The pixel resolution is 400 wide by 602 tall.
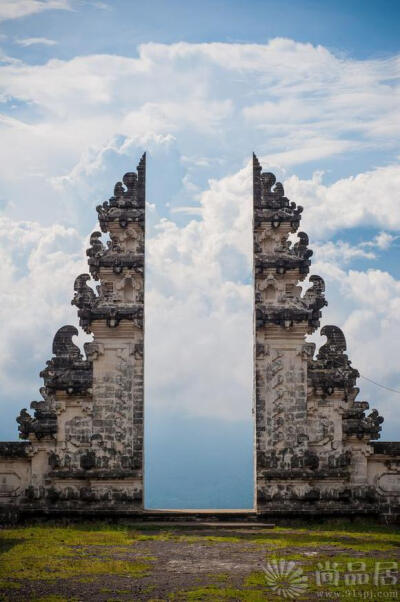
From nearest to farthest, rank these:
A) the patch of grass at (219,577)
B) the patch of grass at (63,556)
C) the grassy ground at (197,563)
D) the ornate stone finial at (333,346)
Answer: the grassy ground at (197,563), the patch of grass at (219,577), the patch of grass at (63,556), the ornate stone finial at (333,346)

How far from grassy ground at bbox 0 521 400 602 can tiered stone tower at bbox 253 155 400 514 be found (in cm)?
96

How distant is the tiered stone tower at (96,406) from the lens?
70.6 ft

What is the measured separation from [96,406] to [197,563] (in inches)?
280

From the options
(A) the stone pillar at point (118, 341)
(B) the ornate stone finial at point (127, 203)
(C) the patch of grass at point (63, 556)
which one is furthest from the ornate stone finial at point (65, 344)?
(C) the patch of grass at point (63, 556)

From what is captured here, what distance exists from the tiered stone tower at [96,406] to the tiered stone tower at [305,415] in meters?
3.39

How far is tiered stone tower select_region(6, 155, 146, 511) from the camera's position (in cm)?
2153

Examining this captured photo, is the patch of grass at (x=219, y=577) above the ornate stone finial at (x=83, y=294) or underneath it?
underneath

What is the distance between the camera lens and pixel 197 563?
15.8 m

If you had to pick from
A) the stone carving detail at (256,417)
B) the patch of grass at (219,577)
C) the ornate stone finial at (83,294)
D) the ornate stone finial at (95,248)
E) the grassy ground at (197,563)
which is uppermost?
the ornate stone finial at (95,248)

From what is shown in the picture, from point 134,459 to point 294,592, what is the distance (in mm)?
9074

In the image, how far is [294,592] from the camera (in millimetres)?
13234

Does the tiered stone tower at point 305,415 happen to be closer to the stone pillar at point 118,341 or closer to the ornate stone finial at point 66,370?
the stone pillar at point 118,341

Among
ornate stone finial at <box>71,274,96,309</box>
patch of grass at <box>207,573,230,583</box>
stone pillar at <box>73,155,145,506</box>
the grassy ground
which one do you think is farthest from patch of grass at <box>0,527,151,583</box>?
ornate stone finial at <box>71,274,96,309</box>

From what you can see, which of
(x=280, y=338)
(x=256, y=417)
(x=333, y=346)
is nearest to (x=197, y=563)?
(x=256, y=417)
